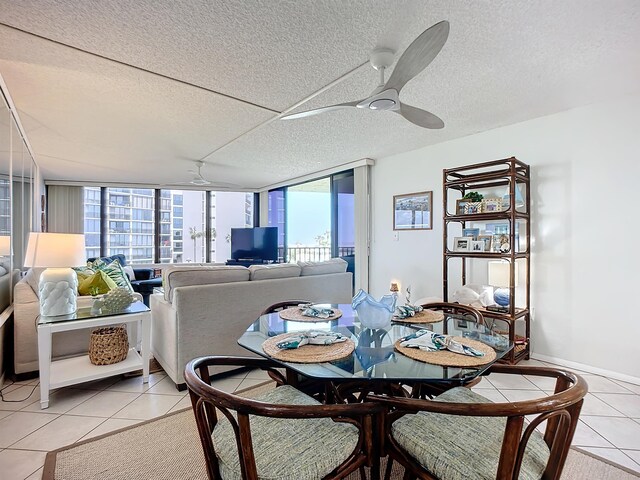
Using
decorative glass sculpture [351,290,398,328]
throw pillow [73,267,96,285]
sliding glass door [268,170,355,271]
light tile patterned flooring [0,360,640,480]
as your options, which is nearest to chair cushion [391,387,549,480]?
decorative glass sculpture [351,290,398,328]

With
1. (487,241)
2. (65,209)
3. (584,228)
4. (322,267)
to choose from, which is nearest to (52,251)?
(322,267)

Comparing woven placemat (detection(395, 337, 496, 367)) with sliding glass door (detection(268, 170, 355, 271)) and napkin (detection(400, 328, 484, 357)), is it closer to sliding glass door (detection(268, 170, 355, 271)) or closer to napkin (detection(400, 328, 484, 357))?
napkin (detection(400, 328, 484, 357))

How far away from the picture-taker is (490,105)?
2781mm

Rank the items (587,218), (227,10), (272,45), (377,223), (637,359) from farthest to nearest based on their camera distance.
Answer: (377,223) → (587,218) → (637,359) → (272,45) → (227,10)

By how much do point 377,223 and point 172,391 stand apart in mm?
3269

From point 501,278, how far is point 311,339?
2.34 m

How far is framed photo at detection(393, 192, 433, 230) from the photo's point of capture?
397 centimetres

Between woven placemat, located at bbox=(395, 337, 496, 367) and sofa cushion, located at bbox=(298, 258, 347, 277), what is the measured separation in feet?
5.76

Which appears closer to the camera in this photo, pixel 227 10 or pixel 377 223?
pixel 227 10

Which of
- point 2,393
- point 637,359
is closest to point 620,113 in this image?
point 637,359

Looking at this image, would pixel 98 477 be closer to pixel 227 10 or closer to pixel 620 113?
pixel 227 10

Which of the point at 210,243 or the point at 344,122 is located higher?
the point at 344,122

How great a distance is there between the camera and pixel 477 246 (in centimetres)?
314

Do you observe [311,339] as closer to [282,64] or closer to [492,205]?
[282,64]
